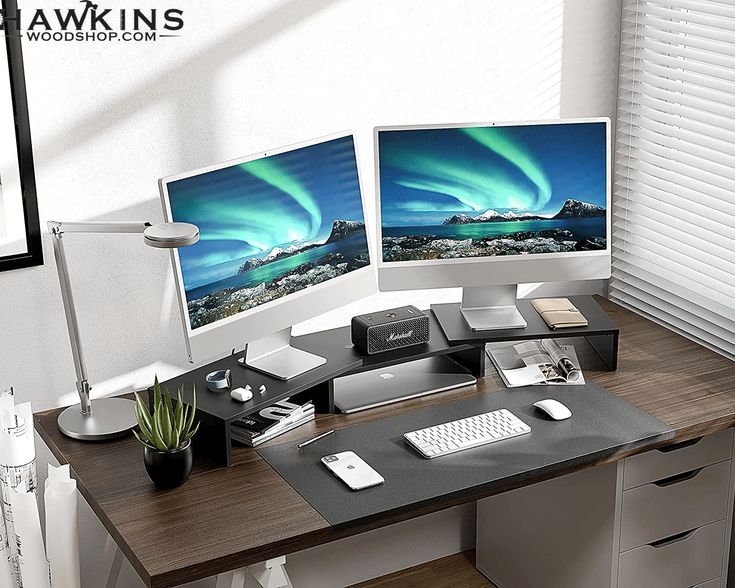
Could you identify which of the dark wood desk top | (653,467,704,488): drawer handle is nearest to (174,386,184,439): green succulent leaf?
the dark wood desk top

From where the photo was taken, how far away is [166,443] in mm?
1920

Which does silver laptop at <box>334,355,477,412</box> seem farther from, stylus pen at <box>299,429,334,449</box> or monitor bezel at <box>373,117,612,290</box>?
monitor bezel at <box>373,117,612,290</box>

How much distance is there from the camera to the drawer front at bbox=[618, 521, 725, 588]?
2420 millimetres

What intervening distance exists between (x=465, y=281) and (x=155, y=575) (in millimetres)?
1089

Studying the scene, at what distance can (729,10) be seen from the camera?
2.46 meters

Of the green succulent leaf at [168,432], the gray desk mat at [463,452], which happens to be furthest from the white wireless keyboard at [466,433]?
the green succulent leaf at [168,432]

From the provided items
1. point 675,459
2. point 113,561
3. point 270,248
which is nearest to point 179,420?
point 270,248

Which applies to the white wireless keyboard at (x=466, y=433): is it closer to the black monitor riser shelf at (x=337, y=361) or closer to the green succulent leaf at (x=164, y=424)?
the black monitor riser shelf at (x=337, y=361)

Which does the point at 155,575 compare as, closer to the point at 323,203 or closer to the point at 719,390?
the point at 323,203

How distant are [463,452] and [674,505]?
2.21ft

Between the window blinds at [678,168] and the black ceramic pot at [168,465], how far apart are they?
1.46 metres

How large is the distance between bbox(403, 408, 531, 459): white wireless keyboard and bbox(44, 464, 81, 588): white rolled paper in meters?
0.70

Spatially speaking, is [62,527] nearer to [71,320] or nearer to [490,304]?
[71,320]

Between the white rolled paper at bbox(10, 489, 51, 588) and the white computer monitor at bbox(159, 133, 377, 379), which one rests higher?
the white computer monitor at bbox(159, 133, 377, 379)
